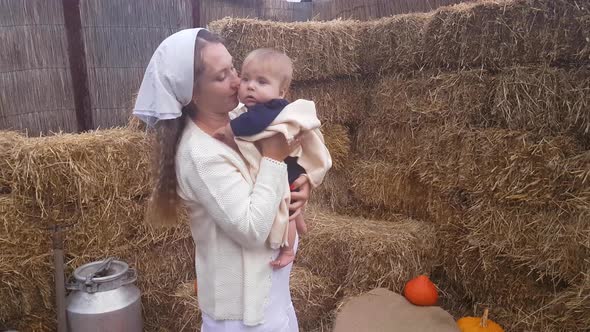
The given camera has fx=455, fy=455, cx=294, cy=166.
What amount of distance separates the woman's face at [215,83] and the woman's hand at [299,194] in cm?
37

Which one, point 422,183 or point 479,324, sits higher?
point 422,183

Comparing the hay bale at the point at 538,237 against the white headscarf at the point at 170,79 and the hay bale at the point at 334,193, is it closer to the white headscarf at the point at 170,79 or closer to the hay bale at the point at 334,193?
the hay bale at the point at 334,193

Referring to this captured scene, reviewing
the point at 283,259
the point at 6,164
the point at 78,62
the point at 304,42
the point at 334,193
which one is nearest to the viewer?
the point at 283,259

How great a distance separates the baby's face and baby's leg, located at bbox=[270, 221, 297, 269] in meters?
0.45

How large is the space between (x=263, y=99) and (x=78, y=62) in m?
3.75

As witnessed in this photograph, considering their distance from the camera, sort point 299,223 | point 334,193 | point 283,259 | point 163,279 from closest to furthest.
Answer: point 283,259
point 299,223
point 163,279
point 334,193

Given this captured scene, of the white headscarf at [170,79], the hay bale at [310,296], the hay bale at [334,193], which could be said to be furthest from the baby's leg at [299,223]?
the hay bale at [334,193]

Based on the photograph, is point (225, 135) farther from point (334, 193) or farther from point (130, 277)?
point (334, 193)

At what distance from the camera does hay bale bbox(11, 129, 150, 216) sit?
277 centimetres

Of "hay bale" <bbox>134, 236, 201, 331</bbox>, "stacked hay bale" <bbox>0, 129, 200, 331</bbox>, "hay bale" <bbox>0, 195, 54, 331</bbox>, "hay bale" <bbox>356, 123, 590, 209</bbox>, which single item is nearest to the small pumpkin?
"hay bale" <bbox>356, 123, 590, 209</bbox>

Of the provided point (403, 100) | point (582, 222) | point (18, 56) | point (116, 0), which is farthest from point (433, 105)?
point (18, 56)

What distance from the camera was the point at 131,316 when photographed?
112 inches

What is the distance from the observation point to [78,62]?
4551 millimetres

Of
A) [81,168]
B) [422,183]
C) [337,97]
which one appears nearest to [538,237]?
[422,183]
